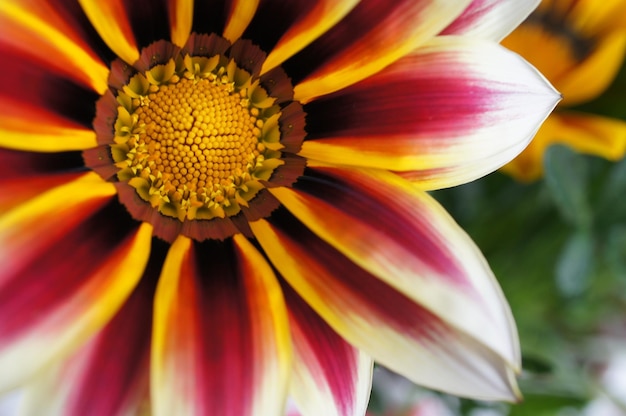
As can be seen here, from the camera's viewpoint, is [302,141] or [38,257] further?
[302,141]

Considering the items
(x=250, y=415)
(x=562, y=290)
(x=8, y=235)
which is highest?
(x=8, y=235)

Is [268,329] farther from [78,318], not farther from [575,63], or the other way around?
[575,63]

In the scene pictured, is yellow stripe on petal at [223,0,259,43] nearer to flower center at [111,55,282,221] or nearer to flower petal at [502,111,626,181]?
flower center at [111,55,282,221]

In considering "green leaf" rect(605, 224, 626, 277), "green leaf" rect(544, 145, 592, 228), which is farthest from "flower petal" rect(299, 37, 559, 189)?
"green leaf" rect(605, 224, 626, 277)

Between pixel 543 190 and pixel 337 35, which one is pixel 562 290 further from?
pixel 337 35

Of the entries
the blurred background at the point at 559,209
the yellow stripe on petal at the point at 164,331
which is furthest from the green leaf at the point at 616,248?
the yellow stripe on petal at the point at 164,331

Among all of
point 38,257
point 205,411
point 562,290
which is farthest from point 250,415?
point 562,290
